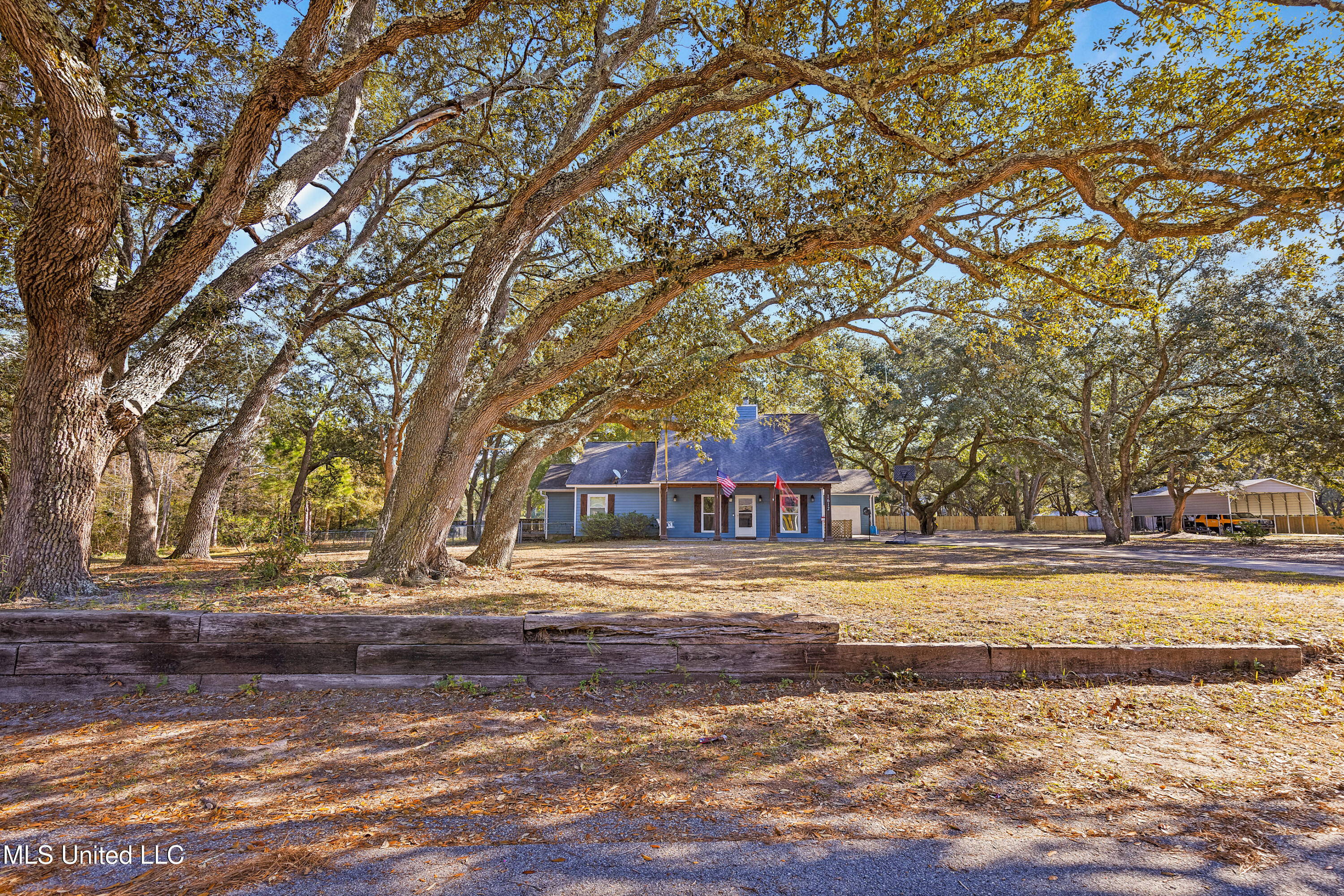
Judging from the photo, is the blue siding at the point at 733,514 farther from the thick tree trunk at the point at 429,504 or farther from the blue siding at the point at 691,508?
the thick tree trunk at the point at 429,504

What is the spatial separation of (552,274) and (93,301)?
8.39 meters

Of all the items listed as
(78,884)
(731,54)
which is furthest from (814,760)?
(731,54)

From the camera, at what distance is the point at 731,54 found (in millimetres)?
6734

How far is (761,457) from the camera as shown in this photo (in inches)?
1118

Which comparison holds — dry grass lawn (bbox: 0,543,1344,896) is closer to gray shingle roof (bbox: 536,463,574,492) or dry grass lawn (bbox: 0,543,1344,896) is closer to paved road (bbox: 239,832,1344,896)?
paved road (bbox: 239,832,1344,896)

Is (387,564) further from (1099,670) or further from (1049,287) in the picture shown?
(1049,287)

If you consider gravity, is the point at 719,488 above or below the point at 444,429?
below

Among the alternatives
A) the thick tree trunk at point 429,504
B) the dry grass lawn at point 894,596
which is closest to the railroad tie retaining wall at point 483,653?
the dry grass lawn at point 894,596

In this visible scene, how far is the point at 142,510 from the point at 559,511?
706 inches

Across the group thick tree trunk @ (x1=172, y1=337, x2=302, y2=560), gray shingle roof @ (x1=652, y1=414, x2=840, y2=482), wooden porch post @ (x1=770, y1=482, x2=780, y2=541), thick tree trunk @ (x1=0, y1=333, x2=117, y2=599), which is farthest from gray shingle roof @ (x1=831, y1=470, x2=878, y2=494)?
thick tree trunk @ (x1=0, y1=333, x2=117, y2=599)

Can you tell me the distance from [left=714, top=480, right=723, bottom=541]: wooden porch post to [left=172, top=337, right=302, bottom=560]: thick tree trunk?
56.0ft

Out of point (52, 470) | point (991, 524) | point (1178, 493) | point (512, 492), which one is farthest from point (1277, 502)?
point (52, 470)

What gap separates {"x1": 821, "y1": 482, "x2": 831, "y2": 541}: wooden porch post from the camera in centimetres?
2736

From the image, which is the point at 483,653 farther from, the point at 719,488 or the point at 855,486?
the point at 855,486
